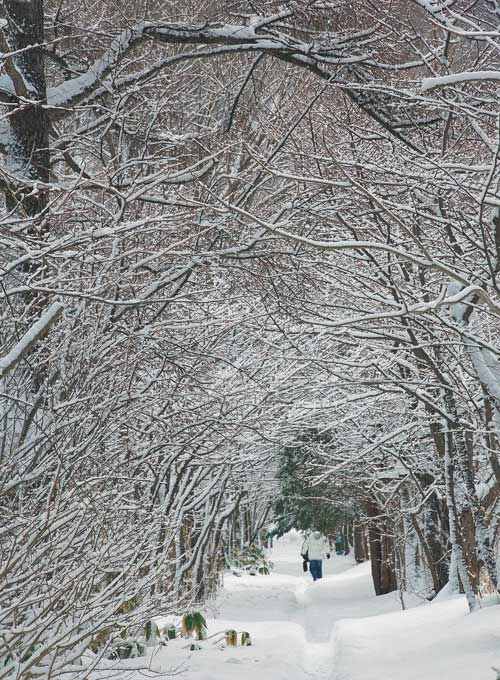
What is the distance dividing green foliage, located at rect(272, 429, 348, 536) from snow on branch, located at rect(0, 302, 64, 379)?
14.5 m

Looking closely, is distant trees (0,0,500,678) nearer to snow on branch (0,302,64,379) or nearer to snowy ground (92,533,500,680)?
snow on branch (0,302,64,379)

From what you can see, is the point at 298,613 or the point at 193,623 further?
the point at 298,613

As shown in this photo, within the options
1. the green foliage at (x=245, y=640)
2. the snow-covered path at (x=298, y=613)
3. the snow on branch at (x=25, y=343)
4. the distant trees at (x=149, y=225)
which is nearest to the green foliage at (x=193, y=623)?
the green foliage at (x=245, y=640)

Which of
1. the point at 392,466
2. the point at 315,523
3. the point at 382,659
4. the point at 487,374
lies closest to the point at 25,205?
the point at 487,374

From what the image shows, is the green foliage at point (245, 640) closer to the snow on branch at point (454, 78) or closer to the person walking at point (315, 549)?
the snow on branch at point (454, 78)

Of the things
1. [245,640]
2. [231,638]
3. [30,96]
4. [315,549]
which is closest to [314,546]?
[315,549]

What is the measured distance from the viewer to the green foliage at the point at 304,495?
1939 centimetres

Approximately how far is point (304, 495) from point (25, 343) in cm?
1784

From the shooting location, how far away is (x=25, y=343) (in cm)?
361

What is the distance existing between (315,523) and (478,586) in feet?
45.5

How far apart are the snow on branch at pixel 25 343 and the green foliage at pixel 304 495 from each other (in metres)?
14.5

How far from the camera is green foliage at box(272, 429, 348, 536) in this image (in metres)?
19.4

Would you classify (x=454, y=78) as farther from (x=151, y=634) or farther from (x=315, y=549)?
(x=315, y=549)

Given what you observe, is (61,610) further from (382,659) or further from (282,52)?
(382,659)
